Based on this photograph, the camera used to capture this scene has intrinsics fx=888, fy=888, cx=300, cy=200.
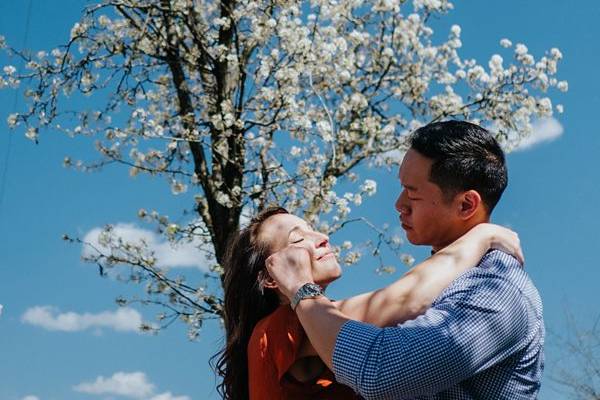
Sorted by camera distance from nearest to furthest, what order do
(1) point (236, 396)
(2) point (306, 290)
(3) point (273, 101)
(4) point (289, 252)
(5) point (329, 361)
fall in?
(5) point (329, 361), (2) point (306, 290), (4) point (289, 252), (1) point (236, 396), (3) point (273, 101)

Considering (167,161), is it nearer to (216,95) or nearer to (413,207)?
(216,95)

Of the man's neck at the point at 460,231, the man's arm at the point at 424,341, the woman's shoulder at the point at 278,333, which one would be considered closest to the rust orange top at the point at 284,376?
the woman's shoulder at the point at 278,333

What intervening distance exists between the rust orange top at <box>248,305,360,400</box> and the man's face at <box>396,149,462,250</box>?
30cm

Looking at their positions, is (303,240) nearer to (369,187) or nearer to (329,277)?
(329,277)

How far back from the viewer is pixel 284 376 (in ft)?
5.50

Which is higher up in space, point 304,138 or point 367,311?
point 304,138

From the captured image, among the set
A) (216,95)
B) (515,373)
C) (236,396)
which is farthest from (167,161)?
(515,373)

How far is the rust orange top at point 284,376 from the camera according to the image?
1.66 m

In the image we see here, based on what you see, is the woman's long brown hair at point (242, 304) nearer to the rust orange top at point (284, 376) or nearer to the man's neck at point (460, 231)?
the rust orange top at point (284, 376)

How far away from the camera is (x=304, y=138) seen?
284 inches

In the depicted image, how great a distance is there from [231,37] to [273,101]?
641 millimetres

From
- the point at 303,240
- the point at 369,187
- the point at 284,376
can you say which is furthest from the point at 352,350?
the point at 369,187

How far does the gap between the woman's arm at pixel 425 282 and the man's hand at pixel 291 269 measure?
10 centimetres

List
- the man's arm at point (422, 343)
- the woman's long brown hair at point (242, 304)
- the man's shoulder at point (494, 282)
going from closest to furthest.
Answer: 1. the man's arm at point (422, 343)
2. the man's shoulder at point (494, 282)
3. the woman's long brown hair at point (242, 304)
